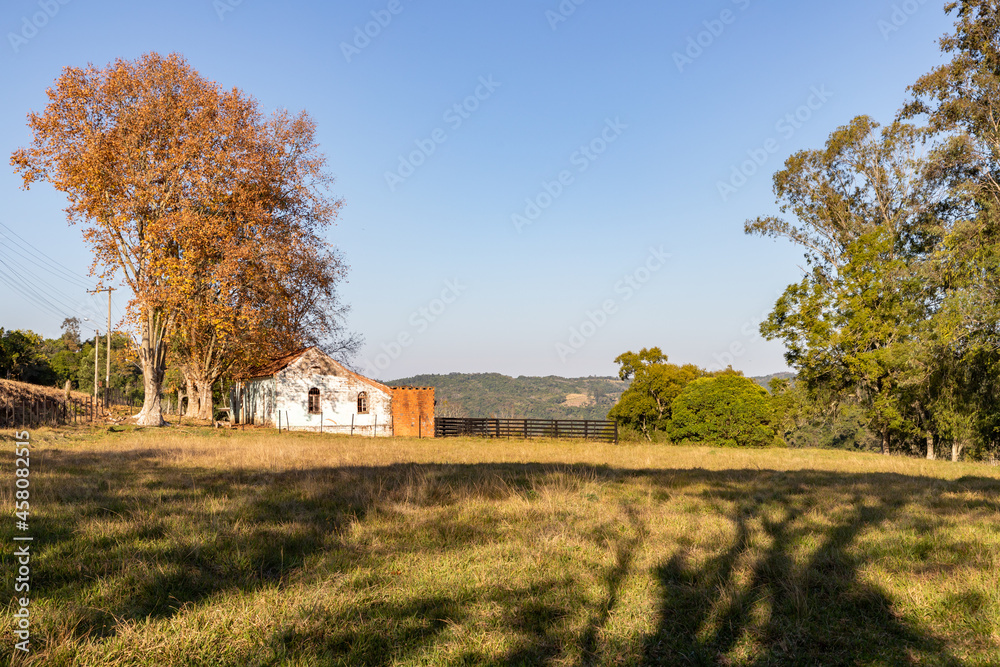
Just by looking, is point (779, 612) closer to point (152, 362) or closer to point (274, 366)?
point (152, 362)

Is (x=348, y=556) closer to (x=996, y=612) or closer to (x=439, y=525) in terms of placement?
(x=439, y=525)

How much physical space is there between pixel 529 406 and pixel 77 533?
544ft

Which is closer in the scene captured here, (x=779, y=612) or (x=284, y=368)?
(x=779, y=612)

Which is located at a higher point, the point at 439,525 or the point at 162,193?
the point at 162,193

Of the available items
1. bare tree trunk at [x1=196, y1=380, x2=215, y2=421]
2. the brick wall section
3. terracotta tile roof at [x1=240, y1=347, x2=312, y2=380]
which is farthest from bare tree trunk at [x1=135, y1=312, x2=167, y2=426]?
the brick wall section

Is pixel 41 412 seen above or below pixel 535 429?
above

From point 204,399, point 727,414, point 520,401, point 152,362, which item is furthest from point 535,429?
point 520,401

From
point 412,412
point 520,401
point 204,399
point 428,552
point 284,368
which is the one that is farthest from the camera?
point 520,401

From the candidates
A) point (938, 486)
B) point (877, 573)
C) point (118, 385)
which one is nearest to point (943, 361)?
point (938, 486)

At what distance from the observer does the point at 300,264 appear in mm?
29609

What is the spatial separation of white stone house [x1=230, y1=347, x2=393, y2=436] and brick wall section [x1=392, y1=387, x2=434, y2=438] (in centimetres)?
53

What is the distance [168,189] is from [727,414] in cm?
4069

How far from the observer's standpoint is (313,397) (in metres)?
38.2

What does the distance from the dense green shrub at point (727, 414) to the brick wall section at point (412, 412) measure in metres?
21.2
